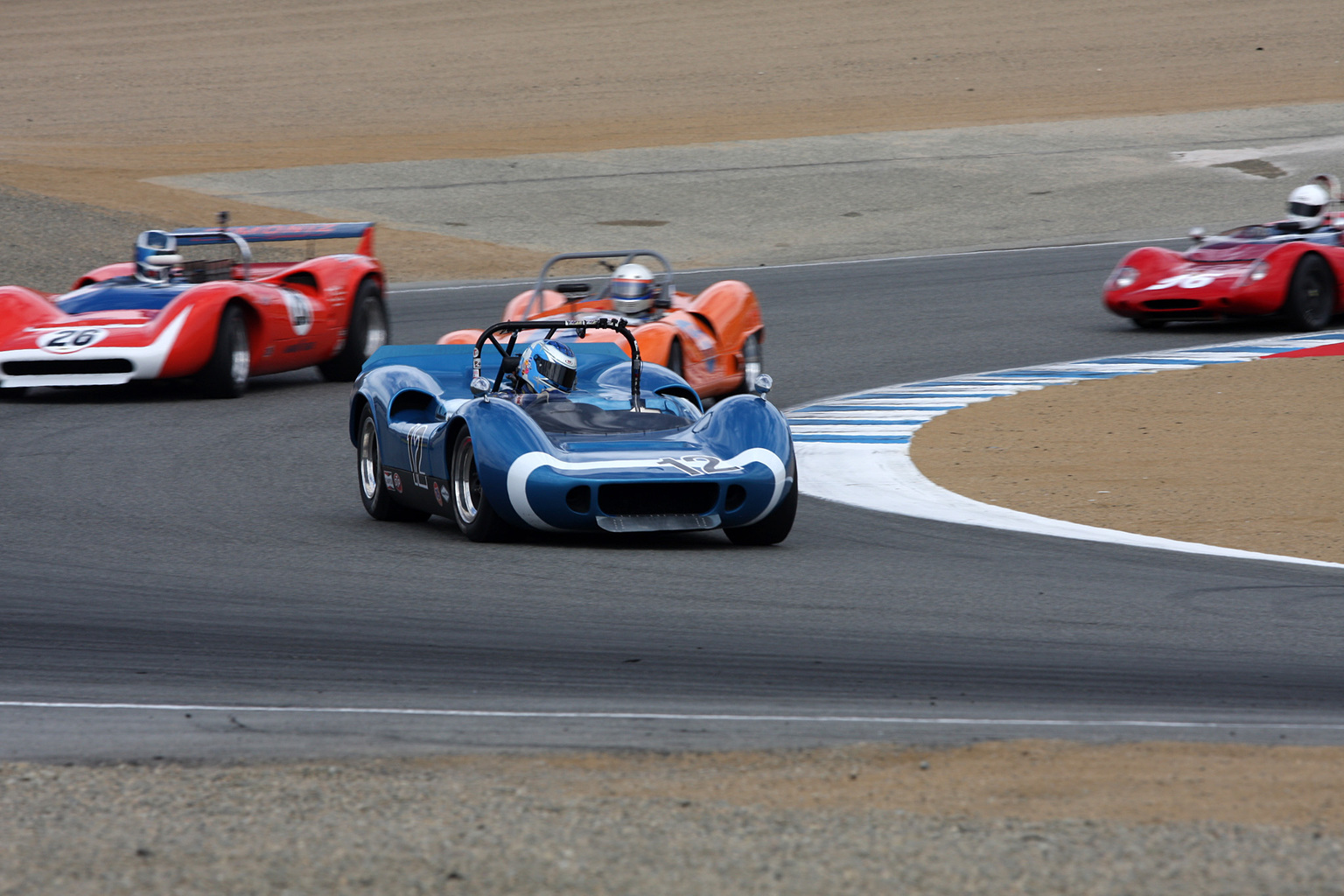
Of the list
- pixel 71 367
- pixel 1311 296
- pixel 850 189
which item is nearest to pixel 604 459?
pixel 71 367

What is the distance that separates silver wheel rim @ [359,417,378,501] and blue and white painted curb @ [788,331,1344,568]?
225 cm

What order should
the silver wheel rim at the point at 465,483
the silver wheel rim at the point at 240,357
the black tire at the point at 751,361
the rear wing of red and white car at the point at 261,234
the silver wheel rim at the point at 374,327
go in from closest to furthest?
the silver wheel rim at the point at 465,483 < the black tire at the point at 751,361 < the silver wheel rim at the point at 240,357 < the rear wing of red and white car at the point at 261,234 < the silver wheel rim at the point at 374,327

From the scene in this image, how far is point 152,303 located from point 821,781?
1002 centimetres

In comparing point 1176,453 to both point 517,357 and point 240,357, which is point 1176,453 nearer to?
point 517,357

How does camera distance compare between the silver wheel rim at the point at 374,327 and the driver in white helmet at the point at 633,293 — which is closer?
the driver in white helmet at the point at 633,293

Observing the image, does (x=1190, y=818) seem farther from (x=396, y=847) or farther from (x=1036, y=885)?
(x=396, y=847)

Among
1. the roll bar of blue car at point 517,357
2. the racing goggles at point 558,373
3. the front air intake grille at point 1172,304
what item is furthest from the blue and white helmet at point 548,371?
the front air intake grille at point 1172,304

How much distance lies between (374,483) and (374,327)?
6.27 m

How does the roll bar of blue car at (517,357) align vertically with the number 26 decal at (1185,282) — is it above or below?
above

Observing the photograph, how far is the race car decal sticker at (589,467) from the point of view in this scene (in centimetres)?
790

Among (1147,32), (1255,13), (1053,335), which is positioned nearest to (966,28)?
(1147,32)

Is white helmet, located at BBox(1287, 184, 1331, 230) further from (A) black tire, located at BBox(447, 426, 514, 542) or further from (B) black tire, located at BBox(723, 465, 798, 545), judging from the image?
(A) black tire, located at BBox(447, 426, 514, 542)

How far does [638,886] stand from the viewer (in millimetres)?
3752

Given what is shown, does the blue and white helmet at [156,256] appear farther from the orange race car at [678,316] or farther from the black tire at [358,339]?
the orange race car at [678,316]
